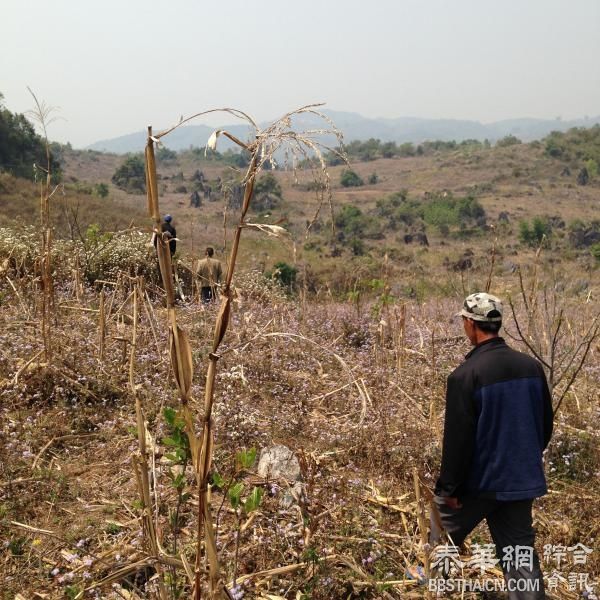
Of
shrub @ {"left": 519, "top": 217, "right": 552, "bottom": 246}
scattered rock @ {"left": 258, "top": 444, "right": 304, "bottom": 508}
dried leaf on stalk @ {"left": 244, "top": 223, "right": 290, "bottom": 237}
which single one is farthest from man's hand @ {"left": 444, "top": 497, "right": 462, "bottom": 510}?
shrub @ {"left": 519, "top": 217, "right": 552, "bottom": 246}

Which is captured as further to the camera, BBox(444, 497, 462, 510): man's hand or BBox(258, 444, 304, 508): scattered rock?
BBox(258, 444, 304, 508): scattered rock

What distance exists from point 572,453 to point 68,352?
13.7ft

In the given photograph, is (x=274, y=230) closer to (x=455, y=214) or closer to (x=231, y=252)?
(x=231, y=252)

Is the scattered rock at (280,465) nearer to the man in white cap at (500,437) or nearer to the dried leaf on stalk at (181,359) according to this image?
the man in white cap at (500,437)

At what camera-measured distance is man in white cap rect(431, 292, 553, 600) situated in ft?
8.30

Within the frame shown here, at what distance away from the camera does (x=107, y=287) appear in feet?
27.6

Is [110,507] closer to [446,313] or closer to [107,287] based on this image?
[107,287]

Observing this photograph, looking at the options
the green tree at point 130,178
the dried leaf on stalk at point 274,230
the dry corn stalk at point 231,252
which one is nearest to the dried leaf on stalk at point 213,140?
the dry corn stalk at point 231,252

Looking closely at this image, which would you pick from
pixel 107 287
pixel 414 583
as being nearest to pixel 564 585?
pixel 414 583

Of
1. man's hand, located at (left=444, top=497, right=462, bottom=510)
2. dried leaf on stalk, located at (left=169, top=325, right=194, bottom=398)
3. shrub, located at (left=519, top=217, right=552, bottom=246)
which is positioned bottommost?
shrub, located at (left=519, top=217, right=552, bottom=246)

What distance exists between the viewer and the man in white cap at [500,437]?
253 centimetres

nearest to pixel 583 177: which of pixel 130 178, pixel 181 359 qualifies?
pixel 130 178

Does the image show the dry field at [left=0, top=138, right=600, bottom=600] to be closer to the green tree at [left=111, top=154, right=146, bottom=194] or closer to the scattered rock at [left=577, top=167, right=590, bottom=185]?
the green tree at [left=111, top=154, right=146, bottom=194]

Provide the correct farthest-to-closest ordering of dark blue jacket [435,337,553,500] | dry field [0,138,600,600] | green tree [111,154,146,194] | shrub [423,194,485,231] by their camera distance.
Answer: green tree [111,154,146,194], shrub [423,194,485,231], dry field [0,138,600,600], dark blue jacket [435,337,553,500]
